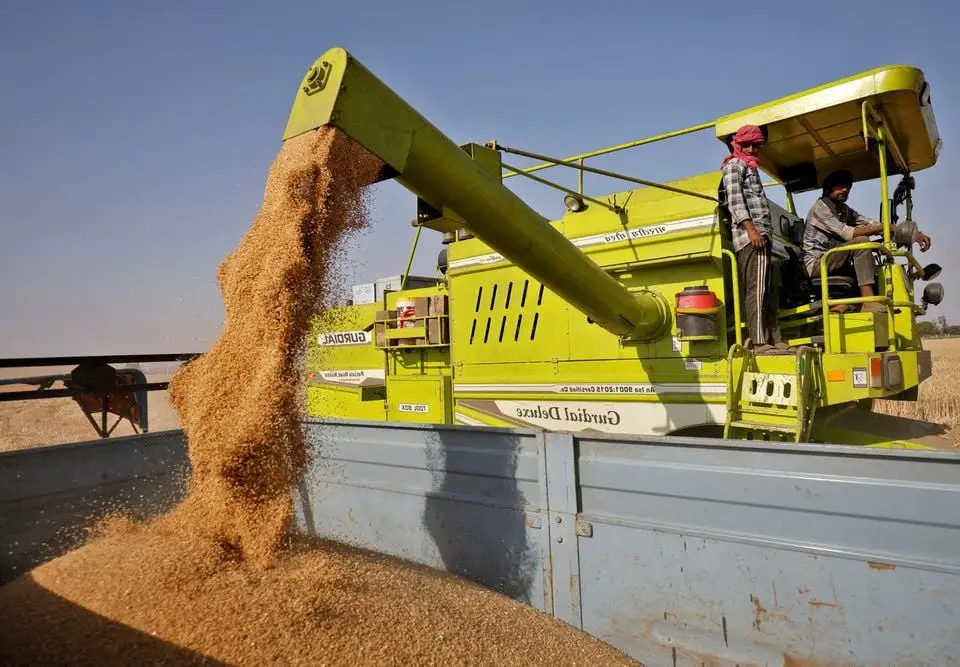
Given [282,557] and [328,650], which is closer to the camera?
[328,650]

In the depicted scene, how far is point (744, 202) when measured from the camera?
12.9 ft

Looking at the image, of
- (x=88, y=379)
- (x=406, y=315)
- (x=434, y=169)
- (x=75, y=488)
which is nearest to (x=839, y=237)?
(x=434, y=169)

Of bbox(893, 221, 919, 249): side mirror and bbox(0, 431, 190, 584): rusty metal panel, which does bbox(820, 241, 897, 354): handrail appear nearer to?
bbox(893, 221, 919, 249): side mirror

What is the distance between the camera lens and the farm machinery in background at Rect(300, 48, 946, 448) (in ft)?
9.63

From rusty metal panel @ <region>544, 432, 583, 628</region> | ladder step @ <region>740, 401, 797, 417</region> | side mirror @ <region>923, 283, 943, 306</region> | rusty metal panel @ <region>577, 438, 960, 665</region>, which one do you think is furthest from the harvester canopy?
rusty metal panel @ <region>544, 432, 583, 628</region>

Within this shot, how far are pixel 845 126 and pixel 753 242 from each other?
52.5 inches

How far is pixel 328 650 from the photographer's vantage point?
226 cm

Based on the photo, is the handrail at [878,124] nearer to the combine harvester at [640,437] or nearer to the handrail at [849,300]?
the combine harvester at [640,437]

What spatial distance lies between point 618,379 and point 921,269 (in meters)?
2.26

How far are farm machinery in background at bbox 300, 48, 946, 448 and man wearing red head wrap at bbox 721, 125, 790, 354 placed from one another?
0.31 feet

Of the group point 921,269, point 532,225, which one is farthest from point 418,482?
point 921,269

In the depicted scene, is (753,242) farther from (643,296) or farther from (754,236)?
(643,296)

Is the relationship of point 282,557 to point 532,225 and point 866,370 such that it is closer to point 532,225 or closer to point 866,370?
point 532,225

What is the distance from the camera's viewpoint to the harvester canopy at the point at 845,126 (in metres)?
3.74
